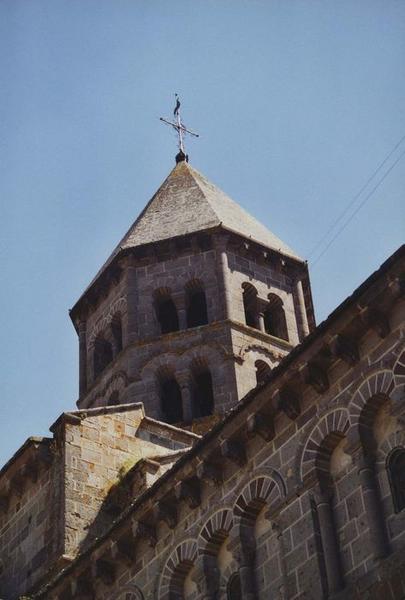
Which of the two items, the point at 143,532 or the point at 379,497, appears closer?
the point at 379,497

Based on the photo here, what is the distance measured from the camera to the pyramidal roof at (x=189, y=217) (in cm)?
3444

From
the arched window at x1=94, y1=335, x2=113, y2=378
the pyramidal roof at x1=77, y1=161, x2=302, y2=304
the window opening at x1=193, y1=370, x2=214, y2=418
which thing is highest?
the pyramidal roof at x1=77, y1=161, x2=302, y2=304

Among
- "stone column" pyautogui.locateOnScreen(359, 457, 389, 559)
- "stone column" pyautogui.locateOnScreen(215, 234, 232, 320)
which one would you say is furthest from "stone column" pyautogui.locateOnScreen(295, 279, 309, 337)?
"stone column" pyautogui.locateOnScreen(359, 457, 389, 559)

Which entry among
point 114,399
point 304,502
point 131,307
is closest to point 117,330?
point 131,307

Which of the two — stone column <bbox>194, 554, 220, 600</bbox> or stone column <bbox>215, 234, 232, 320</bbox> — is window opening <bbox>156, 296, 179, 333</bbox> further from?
stone column <bbox>194, 554, 220, 600</bbox>

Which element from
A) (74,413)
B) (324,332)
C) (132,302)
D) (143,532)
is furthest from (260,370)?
(324,332)

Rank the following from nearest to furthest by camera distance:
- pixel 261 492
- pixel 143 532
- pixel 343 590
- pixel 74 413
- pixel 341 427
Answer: pixel 343 590 < pixel 341 427 < pixel 261 492 < pixel 143 532 < pixel 74 413

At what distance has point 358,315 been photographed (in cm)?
1662

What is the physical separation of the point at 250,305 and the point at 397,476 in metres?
17.9

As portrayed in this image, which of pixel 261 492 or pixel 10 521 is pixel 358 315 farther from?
pixel 10 521

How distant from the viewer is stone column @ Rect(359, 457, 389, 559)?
1516 centimetres

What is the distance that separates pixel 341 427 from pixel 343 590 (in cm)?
214

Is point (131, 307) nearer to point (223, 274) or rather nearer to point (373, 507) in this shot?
point (223, 274)

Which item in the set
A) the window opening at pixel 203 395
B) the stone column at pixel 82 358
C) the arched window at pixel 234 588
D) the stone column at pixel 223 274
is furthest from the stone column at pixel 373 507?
the stone column at pixel 82 358
